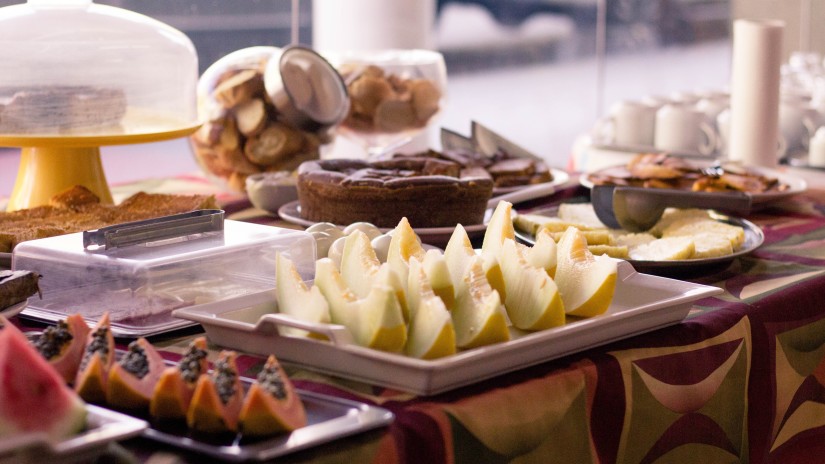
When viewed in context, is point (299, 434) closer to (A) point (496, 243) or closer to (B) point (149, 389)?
(B) point (149, 389)

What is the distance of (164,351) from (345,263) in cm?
16

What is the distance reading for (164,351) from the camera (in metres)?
0.82

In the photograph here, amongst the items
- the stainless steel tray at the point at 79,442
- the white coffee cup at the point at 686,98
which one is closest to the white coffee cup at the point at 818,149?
the white coffee cup at the point at 686,98

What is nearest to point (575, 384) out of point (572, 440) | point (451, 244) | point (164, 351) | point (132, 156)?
point (572, 440)

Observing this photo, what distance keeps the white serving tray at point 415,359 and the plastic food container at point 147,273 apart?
0.21 ft

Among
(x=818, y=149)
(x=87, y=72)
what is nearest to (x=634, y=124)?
(x=818, y=149)

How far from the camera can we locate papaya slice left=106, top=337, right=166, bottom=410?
648 mm

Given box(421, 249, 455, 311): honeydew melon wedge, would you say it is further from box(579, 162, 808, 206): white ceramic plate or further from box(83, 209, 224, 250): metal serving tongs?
box(579, 162, 808, 206): white ceramic plate

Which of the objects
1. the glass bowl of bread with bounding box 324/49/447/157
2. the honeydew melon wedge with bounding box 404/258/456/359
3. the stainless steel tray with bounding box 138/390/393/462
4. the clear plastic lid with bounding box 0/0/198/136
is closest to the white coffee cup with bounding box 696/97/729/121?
the glass bowl of bread with bounding box 324/49/447/157

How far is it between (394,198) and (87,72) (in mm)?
449

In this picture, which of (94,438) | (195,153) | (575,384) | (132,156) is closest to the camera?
Answer: (94,438)

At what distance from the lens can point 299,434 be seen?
0.61m

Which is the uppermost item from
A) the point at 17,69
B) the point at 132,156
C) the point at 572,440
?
the point at 17,69

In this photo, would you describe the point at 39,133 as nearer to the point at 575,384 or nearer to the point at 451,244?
the point at 451,244
